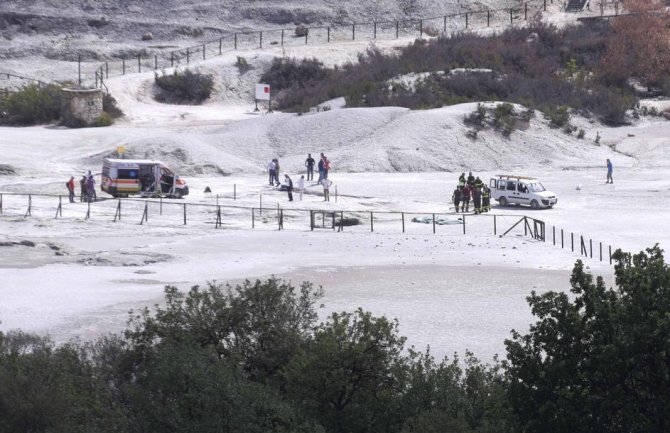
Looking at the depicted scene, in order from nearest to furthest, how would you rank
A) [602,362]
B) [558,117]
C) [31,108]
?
[602,362], [558,117], [31,108]

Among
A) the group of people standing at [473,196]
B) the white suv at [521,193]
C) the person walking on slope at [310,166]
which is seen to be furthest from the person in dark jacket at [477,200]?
the person walking on slope at [310,166]

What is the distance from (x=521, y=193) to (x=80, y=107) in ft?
94.2

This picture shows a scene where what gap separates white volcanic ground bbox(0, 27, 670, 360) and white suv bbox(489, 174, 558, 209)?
545 millimetres

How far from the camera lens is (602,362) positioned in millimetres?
17109

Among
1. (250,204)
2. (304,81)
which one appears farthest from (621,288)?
(304,81)

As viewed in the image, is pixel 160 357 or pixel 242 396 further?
pixel 160 357

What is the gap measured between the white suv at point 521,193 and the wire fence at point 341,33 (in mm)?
38864

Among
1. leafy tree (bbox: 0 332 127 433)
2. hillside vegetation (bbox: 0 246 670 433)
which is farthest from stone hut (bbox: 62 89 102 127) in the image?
leafy tree (bbox: 0 332 127 433)

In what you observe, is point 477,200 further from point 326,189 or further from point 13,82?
point 13,82

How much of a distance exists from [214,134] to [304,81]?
59.5ft

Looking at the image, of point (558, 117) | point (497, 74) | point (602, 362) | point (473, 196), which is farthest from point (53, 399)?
point (497, 74)

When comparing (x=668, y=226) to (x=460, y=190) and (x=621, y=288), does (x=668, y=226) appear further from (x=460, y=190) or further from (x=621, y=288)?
(x=621, y=288)

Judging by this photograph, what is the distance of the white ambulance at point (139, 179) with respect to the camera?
48031mm

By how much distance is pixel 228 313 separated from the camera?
72.1 ft
